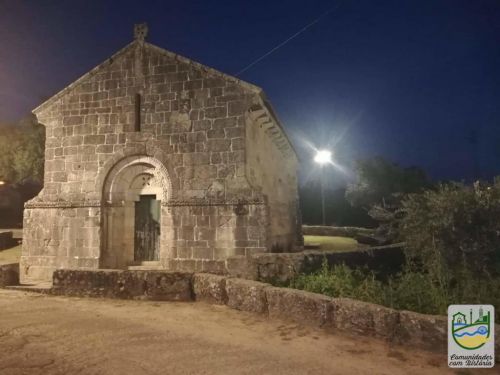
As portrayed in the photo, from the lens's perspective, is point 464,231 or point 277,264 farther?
point 277,264

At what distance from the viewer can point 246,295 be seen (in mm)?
6191

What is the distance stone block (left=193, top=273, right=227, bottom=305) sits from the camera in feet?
21.6

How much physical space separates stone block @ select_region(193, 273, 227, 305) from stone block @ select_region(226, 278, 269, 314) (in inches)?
5.3

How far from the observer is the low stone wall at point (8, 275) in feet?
28.2

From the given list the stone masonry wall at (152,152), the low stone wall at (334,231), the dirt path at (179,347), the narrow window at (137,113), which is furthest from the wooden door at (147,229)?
the low stone wall at (334,231)

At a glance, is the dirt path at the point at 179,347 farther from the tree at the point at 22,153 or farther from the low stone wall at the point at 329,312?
the tree at the point at 22,153

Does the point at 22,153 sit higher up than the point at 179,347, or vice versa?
the point at 22,153

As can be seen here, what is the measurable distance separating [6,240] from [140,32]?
12.4m

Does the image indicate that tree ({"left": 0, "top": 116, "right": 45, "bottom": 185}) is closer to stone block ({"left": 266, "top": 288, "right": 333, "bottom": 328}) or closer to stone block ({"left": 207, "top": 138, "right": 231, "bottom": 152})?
stone block ({"left": 207, "top": 138, "right": 231, "bottom": 152})

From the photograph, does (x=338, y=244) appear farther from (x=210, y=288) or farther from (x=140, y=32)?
(x=140, y=32)

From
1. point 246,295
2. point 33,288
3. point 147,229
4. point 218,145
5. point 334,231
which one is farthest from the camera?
point 334,231

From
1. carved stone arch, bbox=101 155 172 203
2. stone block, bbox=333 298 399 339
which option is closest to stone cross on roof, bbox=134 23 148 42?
carved stone arch, bbox=101 155 172 203

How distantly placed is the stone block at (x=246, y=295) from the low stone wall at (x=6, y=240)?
15007mm

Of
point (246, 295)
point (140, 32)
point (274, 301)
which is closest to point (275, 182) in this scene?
point (140, 32)
